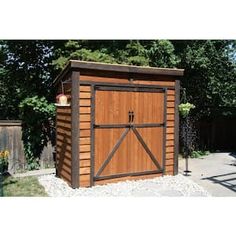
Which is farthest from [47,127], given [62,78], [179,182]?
[179,182]

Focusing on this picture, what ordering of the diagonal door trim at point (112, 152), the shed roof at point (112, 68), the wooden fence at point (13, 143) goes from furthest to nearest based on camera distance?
the wooden fence at point (13, 143)
the diagonal door trim at point (112, 152)
the shed roof at point (112, 68)

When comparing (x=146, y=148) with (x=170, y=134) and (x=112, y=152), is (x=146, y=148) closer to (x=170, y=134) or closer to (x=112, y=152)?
(x=170, y=134)

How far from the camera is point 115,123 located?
690 centimetres

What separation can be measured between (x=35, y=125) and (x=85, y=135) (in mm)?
3512

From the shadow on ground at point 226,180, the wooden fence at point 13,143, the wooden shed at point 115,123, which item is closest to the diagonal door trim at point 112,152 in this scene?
the wooden shed at point 115,123

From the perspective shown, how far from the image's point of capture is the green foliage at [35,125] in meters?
9.43

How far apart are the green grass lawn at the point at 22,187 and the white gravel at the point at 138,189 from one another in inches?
6.5

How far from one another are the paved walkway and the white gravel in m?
0.30

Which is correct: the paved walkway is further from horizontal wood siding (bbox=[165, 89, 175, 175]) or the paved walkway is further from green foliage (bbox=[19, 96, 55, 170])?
green foliage (bbox=[19, 96, 55, 170])

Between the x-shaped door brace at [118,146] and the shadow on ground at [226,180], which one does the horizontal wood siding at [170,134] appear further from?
the shadow on ground at [226,180]

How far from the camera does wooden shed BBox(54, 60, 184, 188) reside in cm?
650

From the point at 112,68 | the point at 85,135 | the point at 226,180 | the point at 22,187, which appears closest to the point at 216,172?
the point at 226,180

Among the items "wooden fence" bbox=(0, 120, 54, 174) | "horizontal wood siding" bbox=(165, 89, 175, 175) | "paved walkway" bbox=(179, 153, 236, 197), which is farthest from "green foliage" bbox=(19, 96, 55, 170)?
"paved walkway" bbox=(179, 153, 236, 197)

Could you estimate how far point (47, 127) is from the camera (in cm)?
980
